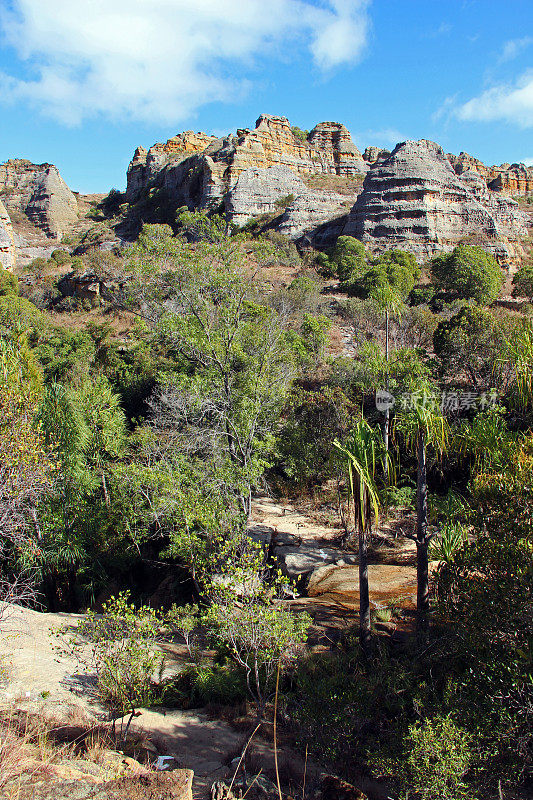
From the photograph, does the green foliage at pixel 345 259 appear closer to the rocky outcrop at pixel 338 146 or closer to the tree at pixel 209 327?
the tree at pixel 209 327

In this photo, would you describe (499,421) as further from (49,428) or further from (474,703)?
(49,428)

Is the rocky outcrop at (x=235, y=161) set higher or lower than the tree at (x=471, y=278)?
higher

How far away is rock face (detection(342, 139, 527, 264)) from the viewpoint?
146 feet

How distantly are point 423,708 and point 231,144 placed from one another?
68983 mm

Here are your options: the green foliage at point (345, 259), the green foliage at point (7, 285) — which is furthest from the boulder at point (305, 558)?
the green foliage at point (7, 285)

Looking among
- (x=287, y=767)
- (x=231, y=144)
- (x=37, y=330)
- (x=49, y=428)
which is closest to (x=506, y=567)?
(x=287, y=767)

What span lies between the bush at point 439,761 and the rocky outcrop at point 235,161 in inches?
2197

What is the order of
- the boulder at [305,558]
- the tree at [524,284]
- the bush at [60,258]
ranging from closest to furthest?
the boulder at [305,558], the tree at [524,284], the bush at [60,258]

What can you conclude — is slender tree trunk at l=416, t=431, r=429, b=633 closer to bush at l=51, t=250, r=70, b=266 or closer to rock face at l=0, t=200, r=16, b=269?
bush at l=51, t=250, r=70, b=266

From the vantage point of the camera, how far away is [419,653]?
731 centimetres

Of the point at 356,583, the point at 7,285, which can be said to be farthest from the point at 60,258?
the point at 356,583

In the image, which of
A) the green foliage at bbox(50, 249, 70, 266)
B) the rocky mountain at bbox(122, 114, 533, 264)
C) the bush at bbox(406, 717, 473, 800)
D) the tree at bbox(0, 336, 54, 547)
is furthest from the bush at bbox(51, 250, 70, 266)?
the bush at bbox(406, 717, 473, 800)

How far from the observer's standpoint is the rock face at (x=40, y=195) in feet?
244

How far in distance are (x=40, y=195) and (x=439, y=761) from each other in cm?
9143
